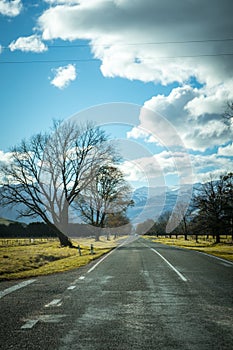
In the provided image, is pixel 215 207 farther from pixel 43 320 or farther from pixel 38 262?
pixel 43 320

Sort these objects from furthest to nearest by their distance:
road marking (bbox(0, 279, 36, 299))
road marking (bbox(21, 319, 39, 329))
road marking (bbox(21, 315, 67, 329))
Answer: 1. road marking (bbox(0, 279, 36, 299))
2. road marking (bbox(21, 315, 67, 329))
3. road marking (bbox(21, 319, 39, 329))

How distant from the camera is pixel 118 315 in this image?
7129mm

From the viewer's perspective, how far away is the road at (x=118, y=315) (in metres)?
5.28

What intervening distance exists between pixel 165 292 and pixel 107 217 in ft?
166

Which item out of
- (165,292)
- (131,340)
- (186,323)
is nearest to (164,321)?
(186,323)

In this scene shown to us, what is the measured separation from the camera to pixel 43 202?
41125 millimetres

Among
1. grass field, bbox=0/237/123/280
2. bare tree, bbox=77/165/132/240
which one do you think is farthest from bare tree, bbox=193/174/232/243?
grass field, bbox=0/237/123/280

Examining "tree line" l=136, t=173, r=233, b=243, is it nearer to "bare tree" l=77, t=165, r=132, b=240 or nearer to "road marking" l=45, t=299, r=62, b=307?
"bare tree" l=77, t=165, r=132, b=240

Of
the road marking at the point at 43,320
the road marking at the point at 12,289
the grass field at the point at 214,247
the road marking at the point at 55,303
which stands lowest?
the grass field at the point at 214,247

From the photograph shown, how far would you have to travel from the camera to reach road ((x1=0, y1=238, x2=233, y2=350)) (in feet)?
17.3

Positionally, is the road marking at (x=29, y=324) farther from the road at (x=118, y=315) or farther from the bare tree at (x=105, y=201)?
the bare tree at (x=105, y=201)

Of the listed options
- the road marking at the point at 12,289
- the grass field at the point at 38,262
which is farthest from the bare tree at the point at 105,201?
the road marking at the point at 12,289

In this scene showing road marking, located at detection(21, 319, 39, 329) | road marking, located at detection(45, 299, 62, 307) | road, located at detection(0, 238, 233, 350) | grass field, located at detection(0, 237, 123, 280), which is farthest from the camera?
grass field, located at detection(0, 237, 123, 280)

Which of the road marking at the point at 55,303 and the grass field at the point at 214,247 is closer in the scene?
the road marking at the point at 55,303
